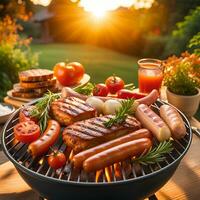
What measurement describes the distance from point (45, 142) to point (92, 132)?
11.1 inches

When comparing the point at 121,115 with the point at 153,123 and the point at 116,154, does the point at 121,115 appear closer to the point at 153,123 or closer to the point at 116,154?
the point at 153,123

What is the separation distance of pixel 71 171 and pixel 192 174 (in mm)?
1111

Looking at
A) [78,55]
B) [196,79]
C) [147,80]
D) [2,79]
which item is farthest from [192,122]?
[78,55]

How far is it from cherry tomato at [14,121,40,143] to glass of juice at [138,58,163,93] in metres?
1.84

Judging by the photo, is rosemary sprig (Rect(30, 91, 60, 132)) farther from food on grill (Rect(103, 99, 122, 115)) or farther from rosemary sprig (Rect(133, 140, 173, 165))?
rosemary sprig (Rect(133, 140, 173, 165))

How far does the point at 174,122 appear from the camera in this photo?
217cm

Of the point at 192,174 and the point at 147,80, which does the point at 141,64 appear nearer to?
the point at 147,80

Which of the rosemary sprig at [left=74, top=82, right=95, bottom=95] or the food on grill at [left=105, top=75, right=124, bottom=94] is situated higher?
the rosemary sprig at [left=74, top=82, right=95, bottom=95]

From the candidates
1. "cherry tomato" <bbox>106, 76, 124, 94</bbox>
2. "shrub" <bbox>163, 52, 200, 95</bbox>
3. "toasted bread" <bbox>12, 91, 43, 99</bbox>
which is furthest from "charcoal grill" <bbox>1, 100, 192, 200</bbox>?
"toasted bread" <bbox>12, 91, 43, 99</bbox>

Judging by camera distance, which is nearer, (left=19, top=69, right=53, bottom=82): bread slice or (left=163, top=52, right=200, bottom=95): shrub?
(left=163, top=52, right=200, bottom=95): shrub

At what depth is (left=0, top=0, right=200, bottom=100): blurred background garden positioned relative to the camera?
26.4 feet

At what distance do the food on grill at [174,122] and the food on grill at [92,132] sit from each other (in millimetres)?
220

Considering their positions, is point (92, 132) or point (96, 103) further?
point (96, 103)

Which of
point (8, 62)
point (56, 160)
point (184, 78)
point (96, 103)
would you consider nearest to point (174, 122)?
point (96, 103)
